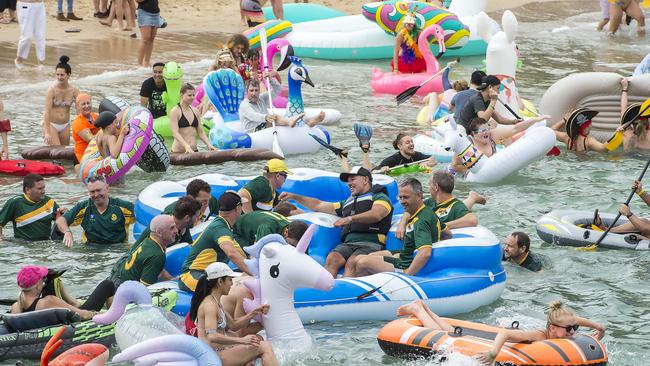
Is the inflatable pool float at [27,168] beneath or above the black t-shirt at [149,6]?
beneath

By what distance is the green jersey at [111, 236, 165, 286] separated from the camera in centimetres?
886

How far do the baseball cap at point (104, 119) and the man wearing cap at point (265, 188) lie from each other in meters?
2.68

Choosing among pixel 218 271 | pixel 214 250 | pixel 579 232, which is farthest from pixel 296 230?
pixel 579 232

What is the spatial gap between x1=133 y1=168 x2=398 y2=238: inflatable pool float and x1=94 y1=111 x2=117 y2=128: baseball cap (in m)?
1.56

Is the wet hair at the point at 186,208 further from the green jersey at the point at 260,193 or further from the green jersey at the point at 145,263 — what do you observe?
the green jersey at the point at 260,193

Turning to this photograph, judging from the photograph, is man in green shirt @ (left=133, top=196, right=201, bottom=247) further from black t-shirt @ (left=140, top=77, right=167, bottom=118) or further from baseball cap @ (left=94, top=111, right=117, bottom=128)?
black t-shirt @ (left=140, top=77, right=167, bottom=118)

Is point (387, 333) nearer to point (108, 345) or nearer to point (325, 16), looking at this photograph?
point (108, 345)

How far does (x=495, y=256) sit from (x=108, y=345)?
3.28 meters

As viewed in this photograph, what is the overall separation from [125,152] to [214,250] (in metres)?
3.74

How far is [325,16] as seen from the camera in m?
22.8

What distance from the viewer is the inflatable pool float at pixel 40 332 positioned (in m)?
8.12

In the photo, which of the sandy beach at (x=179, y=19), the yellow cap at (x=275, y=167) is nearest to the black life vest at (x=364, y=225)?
the yellow cap at (x=275, y=167)

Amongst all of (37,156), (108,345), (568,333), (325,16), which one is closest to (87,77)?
(37,156)

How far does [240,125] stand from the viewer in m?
14.8
